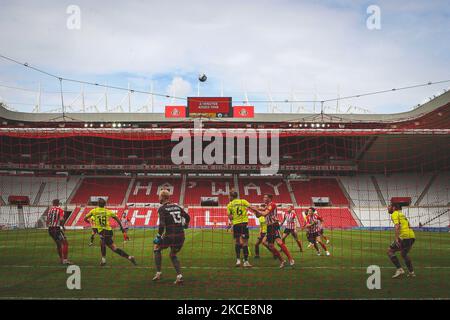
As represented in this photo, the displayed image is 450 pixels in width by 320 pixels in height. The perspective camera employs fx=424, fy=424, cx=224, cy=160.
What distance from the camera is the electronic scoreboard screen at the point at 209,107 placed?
4381 cm

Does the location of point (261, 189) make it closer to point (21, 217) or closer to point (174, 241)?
point (21, 217)

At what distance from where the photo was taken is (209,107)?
4416 cm

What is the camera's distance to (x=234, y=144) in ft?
127

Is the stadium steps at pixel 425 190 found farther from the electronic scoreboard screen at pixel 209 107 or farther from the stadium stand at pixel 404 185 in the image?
the electronic scoreboard screen at pixel 209 107

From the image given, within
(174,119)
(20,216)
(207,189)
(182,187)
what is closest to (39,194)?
(20,216)

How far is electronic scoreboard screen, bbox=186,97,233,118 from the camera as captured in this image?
43.8 meters

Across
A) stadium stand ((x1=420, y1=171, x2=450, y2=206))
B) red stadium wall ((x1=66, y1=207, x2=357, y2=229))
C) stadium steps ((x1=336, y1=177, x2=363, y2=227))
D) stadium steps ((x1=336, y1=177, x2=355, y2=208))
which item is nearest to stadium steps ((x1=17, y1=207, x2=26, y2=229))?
red stadium wall ((x1=66, y1=207, x2=357, y2=229))

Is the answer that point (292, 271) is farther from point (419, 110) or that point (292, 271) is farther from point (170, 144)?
point (419, 110)

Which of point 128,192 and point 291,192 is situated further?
point 291,192

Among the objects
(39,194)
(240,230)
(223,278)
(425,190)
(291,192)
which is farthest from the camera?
(291,192)

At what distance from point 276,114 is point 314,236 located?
31296mm

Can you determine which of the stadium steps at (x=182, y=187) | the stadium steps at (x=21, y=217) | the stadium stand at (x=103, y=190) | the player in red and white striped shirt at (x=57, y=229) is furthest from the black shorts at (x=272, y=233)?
the stadium stand at (x=103, y=190)

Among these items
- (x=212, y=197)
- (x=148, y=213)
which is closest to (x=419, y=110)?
(x=212, y=197)

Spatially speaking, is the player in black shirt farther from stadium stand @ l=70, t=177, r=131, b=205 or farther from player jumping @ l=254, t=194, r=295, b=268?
stadium stand @ l=70, t=177, r=131, b=205
